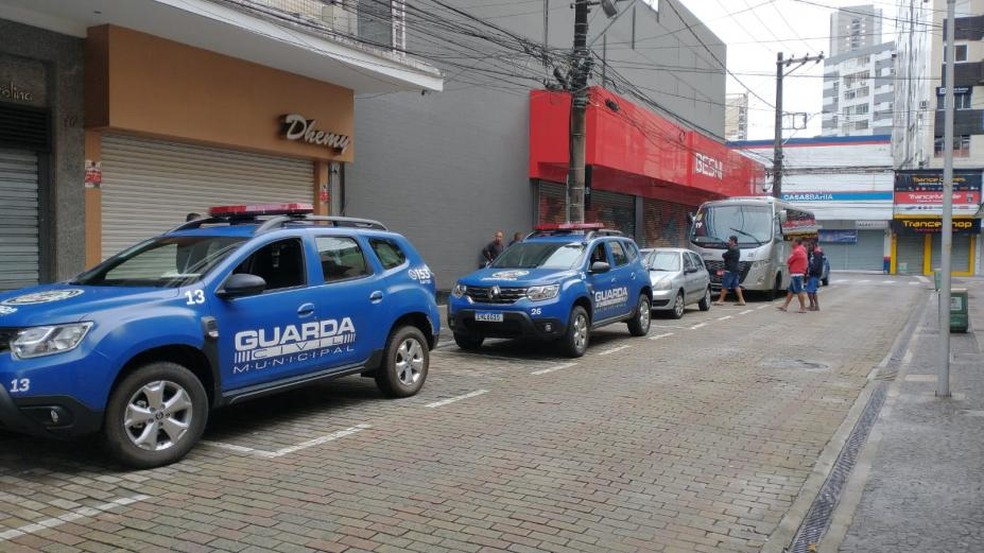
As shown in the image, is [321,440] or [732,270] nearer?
[321,440]

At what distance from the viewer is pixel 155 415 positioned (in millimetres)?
5641

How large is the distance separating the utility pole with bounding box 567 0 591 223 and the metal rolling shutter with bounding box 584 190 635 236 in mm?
9149

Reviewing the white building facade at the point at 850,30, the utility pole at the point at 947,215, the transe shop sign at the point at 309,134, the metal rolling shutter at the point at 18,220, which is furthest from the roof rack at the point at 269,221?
the white building facade at the point at 850,30

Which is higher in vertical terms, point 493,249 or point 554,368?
point 493,249

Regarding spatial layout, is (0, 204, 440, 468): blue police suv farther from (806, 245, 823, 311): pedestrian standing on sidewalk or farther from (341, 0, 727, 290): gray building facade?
(806, 245, 823, 311): pedestrian standing on sidewalk

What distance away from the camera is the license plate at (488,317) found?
428 inches

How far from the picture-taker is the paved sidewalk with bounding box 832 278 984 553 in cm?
460

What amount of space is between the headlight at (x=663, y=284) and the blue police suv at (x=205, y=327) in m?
9.43

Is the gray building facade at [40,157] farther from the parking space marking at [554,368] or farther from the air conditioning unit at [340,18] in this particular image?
the parking space marking at [554,368]

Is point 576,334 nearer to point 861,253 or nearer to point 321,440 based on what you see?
point 321,440

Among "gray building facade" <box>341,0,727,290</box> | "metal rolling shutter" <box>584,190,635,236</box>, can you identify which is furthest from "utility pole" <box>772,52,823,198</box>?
"gray building facade" <box>341,0,727,290</box>

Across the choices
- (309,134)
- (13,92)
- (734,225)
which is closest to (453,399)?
(13,92)

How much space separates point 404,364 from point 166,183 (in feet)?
21.4

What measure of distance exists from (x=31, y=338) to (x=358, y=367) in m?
3.00
